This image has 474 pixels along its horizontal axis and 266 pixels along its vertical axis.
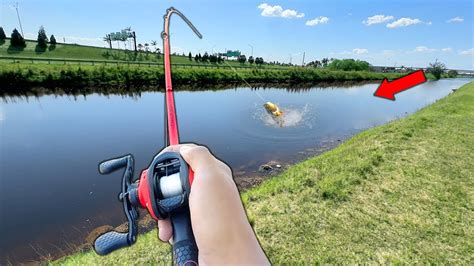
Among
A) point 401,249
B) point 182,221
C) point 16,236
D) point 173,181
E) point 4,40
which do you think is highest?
point 4,40

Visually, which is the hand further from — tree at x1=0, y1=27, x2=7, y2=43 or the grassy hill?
tree at x1=0, y1=27, x2=7, y2=43

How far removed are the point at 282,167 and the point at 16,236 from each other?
920 centimetres

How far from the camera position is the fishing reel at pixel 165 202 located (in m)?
0.98

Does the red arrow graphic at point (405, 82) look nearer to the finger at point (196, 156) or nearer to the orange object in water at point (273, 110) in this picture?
the orange object in water at point (273, 110)

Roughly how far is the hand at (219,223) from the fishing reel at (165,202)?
0.08 meters

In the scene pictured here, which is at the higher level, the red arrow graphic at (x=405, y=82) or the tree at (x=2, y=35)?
the tree at (x=2, y=35)

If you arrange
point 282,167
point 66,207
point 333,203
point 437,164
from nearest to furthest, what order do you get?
point 333,203
point 437,164
point 66,207
point 282,167

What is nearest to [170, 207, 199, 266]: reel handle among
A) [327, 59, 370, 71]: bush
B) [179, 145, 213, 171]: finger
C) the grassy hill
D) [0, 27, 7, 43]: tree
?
[179, 145, 213, 171]: finger

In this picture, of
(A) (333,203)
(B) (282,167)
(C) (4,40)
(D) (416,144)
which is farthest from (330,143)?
(C) (4,40)

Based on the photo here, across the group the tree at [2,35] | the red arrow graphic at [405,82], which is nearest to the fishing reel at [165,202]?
the red arrow graphic at [405,82]

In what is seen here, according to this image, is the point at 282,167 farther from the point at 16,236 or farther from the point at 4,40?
the point at 4,40

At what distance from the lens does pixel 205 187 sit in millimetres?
935

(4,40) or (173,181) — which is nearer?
(173,181)

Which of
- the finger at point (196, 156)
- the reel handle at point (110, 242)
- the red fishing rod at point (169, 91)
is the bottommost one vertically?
the reel handle at point (110, 242)
